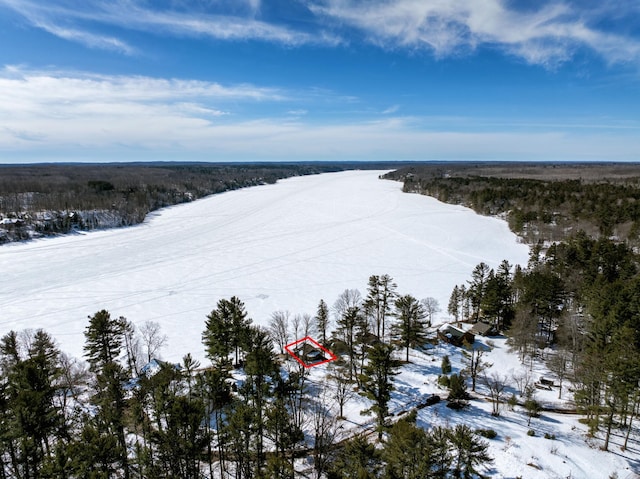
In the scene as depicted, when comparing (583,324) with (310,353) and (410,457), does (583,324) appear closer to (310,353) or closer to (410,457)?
(310,353)

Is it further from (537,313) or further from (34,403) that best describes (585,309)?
(34,403)

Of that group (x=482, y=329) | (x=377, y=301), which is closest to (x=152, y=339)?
(x=377, y=301)

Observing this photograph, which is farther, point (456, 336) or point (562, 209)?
point (562, 209)

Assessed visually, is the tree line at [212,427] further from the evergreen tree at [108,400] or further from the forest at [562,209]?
the forest at [562,209]

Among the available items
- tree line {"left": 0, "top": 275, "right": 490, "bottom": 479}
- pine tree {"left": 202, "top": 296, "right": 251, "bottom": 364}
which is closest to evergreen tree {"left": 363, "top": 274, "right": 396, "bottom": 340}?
tree line {"left": 0, "top": 275, "right": 490, "bottom": 479}

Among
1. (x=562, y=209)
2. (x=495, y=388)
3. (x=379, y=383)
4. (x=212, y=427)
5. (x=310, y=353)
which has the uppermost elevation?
(x=562, y=209)

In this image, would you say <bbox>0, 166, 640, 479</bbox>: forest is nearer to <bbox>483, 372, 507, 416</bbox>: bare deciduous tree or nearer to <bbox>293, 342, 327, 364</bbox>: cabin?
<bbox>483, 372, 507, 416</bbox>: bare deciduous tree

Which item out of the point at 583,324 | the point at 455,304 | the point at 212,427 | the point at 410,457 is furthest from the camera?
the point at 455,304

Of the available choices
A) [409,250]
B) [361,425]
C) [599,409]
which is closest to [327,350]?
[361,425]
